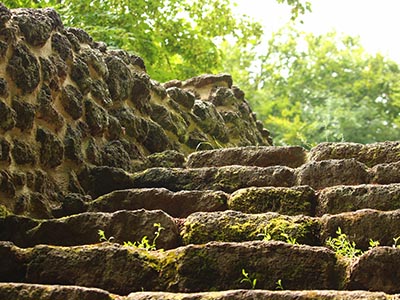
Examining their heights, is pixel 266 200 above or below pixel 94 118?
below

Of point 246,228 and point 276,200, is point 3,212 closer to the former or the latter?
point 246,228

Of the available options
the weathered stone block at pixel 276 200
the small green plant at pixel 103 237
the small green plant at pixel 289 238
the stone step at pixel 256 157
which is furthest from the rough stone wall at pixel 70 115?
the small green plant at pixel 289 238

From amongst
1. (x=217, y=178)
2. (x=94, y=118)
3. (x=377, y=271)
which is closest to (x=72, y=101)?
(x=94, y=118)

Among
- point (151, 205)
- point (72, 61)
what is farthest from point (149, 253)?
point (72, 61)

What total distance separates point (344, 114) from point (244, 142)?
14.5 meters

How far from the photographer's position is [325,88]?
23922 mm

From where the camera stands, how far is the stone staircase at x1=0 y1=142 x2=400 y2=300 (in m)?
2.06

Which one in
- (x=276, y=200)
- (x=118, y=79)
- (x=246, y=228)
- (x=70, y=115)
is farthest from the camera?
(x=118, y=79)

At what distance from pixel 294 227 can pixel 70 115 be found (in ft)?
5.23

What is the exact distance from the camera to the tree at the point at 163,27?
722 cm

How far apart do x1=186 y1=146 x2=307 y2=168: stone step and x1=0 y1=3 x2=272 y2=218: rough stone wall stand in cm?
26

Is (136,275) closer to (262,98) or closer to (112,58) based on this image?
(112,58)

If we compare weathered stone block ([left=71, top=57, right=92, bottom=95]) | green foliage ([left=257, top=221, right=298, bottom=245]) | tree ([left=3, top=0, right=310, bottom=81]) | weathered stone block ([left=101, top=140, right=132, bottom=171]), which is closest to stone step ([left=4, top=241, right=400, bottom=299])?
green foliage ([left=257, top=221, right=298, bottom=245])

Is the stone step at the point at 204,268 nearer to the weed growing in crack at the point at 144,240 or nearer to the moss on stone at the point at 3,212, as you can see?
the weed growing in crack at the point at 144,240
